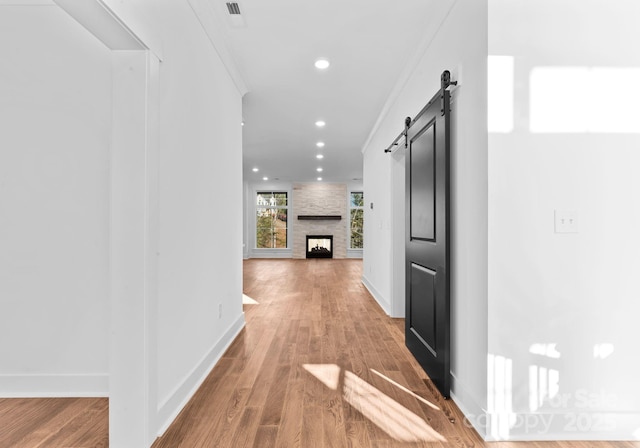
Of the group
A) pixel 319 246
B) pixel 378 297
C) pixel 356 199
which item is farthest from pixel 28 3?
pixel 356 199

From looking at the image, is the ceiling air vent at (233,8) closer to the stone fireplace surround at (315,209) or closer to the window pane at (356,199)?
the stone fireplace surround at (315,209)

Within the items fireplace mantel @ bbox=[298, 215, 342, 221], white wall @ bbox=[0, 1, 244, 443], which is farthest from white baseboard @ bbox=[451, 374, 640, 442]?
fireplace mantel @ bbox=[298, 215, 342, 221]

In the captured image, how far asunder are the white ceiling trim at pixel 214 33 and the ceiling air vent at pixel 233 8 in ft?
0.45

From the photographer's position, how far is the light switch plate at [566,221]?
181 centimetres

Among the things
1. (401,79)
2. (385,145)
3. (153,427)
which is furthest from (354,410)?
(385,145)

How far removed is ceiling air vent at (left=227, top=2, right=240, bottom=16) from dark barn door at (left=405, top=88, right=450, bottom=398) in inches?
59.5

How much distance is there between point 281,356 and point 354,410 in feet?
3.32

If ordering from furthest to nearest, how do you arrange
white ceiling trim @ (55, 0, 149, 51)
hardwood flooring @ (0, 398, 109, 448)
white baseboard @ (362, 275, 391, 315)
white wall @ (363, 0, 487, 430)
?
1. white baseboard @ (362, 275, 391, 315)
2. white wall @ (363, 0, 487, 430)
3. hardwood flooring @ (0, 398, 109, 448)
4. white ceiling trim @ (55, 0, 149, 51)

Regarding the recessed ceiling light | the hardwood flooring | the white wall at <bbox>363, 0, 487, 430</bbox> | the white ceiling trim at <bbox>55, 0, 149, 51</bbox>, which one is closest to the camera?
the white ceiling trim at <bbox>55, 0, 149, 51</bbox>

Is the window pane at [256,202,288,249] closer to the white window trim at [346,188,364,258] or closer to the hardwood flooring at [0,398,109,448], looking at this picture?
the white window trim at [346,188,364,258]

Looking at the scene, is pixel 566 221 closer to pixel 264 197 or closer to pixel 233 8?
pixel 233 8

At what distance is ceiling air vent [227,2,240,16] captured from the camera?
2.40 metres

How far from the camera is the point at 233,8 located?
8.04 feet

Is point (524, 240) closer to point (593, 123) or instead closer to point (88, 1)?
point (593, 123)
